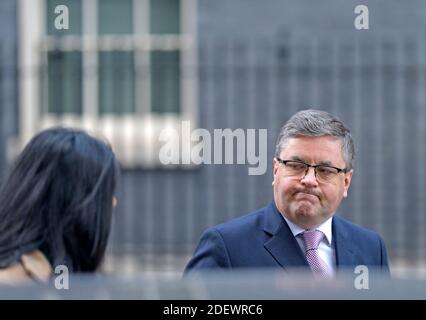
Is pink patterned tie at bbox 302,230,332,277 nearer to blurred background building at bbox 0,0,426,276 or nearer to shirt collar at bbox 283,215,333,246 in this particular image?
shirt collar at bbox 283,215,333,246

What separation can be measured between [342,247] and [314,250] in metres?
0.08

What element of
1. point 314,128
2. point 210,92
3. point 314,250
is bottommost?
point 314,250

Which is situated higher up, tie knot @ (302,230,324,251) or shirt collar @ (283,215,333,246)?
shirt collar @ (283,215,333,246)

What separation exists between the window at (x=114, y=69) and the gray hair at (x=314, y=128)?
20.8 ft

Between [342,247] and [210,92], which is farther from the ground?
[210,92]

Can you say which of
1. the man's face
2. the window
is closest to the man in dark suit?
the man's face

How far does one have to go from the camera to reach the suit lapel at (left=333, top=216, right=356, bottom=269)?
273 centimetres

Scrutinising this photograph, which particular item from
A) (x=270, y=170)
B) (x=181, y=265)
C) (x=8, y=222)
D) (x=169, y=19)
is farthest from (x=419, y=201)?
(x=8, y=222)

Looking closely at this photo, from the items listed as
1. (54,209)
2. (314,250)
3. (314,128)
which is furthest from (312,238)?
(54,209)

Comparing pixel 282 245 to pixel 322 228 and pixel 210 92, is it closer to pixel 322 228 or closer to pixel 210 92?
pixel 322 228

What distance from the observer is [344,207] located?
8930 millimetres

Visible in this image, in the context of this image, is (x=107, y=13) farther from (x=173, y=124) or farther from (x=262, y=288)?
(x=262, y=288)

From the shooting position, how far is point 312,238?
2758mm

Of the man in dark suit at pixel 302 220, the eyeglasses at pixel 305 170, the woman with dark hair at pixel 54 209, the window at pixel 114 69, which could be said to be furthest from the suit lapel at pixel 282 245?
the window at pixel 114 69
